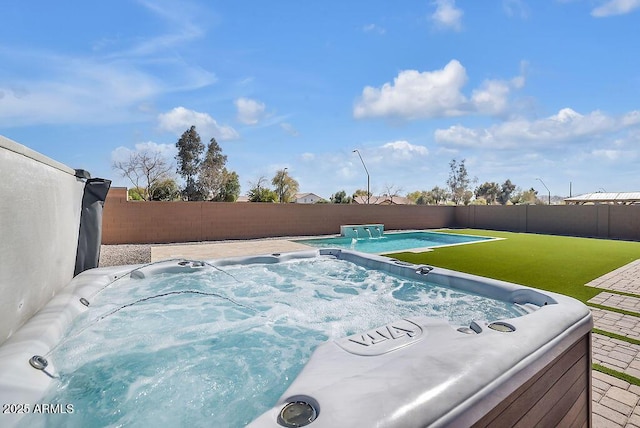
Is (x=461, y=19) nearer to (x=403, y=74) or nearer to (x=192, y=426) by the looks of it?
(x=403, y=74)

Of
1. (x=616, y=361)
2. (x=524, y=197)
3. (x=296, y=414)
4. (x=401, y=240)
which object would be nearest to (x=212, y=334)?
(x=296, y=414)

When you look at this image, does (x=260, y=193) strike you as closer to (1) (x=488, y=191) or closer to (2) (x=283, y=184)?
(2) (x=283, y=184)

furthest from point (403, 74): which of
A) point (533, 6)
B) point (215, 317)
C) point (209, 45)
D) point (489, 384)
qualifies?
point (489, 384)

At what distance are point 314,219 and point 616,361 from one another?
10.4m

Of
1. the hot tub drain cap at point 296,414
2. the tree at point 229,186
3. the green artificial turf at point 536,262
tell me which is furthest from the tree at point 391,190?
the hot tub drain cap at point 296,414

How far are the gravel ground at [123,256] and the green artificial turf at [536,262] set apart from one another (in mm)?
5415

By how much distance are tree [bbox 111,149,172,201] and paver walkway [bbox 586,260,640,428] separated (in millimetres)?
24248

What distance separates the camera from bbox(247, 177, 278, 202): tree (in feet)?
75.5

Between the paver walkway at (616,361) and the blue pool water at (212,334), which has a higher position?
the blue pool water at (212,334)

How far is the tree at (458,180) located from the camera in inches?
1277

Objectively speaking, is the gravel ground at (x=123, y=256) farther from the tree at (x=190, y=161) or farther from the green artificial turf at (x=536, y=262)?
the tree at (x=190, y=161)

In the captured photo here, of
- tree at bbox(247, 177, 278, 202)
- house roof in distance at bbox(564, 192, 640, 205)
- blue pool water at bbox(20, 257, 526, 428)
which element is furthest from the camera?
tree at bbox(247, 177, 278, 202)

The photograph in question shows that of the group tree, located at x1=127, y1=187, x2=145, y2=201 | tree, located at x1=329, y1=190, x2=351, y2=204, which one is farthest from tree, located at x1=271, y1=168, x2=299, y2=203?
tree, located at x1=127, y1=187, x2=145, y2=201

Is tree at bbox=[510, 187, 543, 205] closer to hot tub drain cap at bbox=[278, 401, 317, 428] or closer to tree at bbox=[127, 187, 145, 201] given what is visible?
tree at bbox=[127, 187, 145, 201]
